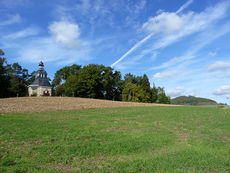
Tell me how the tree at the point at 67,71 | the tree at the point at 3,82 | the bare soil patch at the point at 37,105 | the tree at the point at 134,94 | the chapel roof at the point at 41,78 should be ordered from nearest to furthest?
1. the bare soil patch at the point at 37,105
2. the tree at the point at 3,82
3. the tree at the point at 134,94
4. the chapel roof at the point at 41,78
5. the tree at the point at 67,71

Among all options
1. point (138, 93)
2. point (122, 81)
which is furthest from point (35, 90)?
point (138, 93)

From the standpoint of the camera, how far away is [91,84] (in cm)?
5797

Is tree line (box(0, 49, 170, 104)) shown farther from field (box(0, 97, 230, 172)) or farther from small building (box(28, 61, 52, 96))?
field (box(0, 97, 230, 172))

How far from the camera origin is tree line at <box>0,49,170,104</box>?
57969mm

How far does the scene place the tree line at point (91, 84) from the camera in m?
58.0

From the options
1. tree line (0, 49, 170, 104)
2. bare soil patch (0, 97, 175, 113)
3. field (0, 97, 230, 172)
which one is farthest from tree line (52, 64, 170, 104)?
field (0, 97, 230, 172)

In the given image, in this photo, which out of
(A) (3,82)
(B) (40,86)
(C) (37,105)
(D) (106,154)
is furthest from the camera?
(B) (40,86)

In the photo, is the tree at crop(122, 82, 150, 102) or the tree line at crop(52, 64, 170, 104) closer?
the tree line at crop(52, 64, 170, 104)

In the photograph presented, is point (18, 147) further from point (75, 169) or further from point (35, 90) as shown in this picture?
point (35, 90)

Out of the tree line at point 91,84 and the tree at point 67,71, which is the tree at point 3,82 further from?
the tree at point 67,71

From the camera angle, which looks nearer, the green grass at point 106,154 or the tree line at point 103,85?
the green grass at point 106,154

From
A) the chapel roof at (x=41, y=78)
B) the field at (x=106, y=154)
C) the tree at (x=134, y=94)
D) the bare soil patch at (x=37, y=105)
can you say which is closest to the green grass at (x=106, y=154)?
the field at (x=106, y=154)

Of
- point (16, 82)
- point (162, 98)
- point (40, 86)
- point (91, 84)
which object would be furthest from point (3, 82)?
point (162, 98)

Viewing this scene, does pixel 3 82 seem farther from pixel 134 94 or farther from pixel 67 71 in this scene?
pixel 134 94
